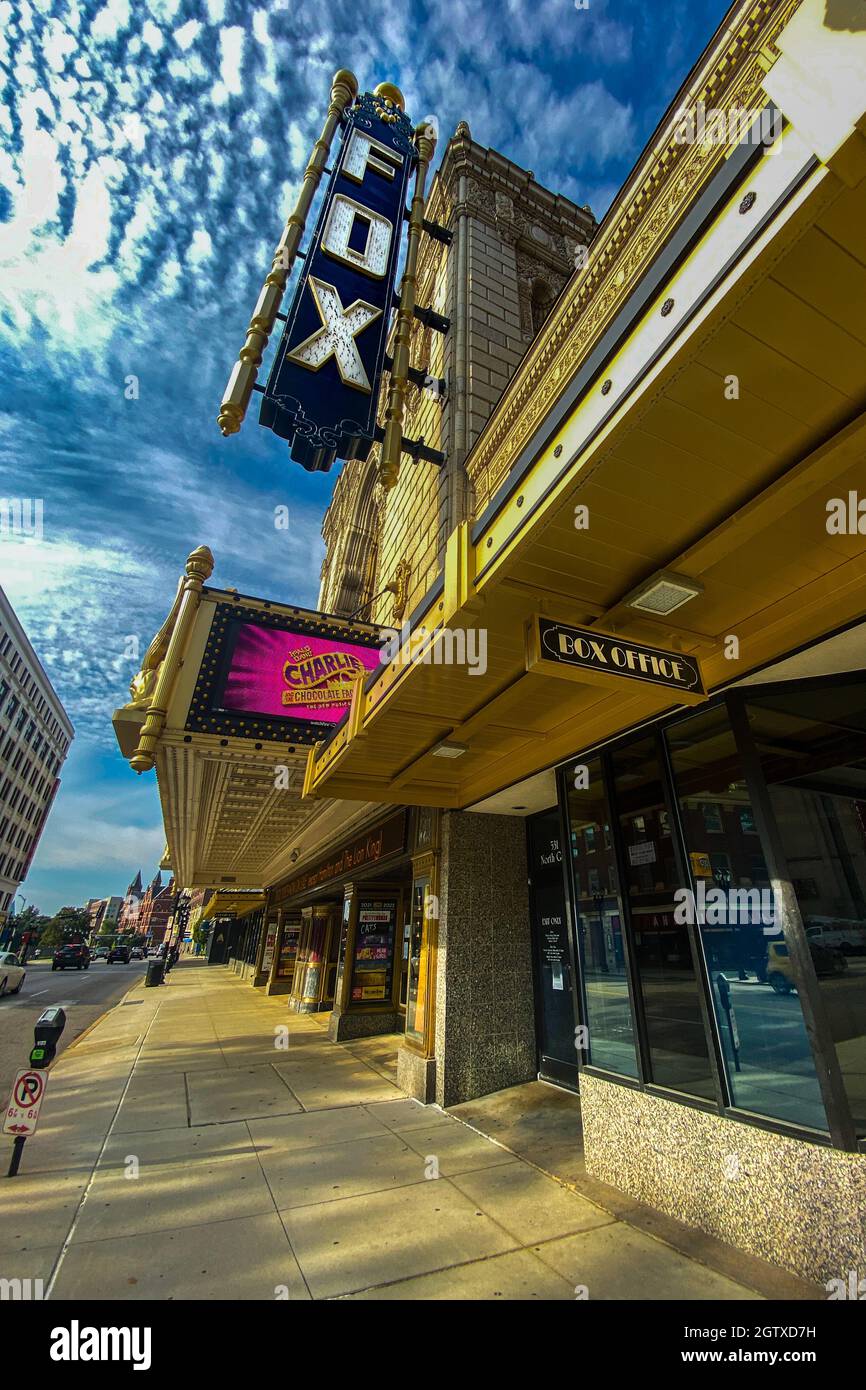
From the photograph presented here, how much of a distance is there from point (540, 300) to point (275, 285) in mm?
5884

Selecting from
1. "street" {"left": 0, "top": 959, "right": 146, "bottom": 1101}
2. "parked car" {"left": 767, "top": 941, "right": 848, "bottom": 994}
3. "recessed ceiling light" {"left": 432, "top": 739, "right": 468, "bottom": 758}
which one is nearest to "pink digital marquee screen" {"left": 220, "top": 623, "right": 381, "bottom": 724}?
"recessed ceiling light" {"left": 432, "top": 739, "right": 468, "bottom": 758}

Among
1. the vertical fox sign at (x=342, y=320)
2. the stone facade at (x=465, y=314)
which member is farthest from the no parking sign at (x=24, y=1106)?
the vertical fox sign at (x=342, y=320)

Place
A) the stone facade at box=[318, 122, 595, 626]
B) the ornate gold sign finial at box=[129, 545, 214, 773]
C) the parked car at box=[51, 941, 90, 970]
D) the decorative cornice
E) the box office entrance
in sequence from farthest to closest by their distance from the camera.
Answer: the parked car at box=[51, 941, 90, 970]
the stone facade at box=[318, 122, 595, 626]
the box office entrance
the ornate gold sign finial at box=[129, 545, 214, 773]
the decorative cornice

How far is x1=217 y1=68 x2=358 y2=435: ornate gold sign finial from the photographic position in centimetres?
752

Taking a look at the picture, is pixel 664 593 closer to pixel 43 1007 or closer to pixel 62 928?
pixel 43 1007

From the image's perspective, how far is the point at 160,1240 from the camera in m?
3.86

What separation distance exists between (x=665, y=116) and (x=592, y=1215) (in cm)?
895

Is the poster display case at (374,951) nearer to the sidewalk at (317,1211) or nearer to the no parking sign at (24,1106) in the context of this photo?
the sidewalk at (317,1211)

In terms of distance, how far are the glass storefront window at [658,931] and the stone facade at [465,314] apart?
4.50 m

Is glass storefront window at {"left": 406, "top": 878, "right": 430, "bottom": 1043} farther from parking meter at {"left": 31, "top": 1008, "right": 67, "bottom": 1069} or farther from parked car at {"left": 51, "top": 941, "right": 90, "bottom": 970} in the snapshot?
parked car at {"left": 51, "top": 941, "right": 90, "bottom": 970}

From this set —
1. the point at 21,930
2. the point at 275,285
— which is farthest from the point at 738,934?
the point at 21,930

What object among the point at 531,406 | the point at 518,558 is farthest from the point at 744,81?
the point at 518,558

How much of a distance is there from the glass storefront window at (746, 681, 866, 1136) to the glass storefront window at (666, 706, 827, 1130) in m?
0.20

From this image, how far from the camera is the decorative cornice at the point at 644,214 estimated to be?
421cm
